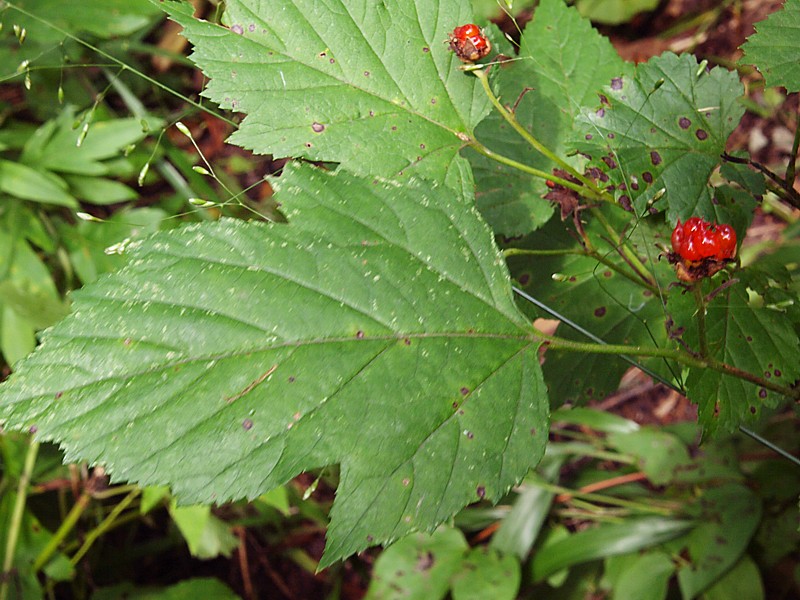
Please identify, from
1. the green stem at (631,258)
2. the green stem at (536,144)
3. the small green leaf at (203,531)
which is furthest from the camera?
the small green leaf at (203,531)

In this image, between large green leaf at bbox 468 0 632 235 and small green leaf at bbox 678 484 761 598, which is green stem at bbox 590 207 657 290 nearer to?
large green leaf at bbox 468 0 632 235

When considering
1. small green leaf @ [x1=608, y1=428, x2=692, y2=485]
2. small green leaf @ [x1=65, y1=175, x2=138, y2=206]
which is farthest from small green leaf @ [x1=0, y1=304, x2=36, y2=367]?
small green leaf @ [x1=608, y1=428, x2=692, y2=485]

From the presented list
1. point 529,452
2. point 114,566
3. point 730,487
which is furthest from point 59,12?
point 730,487

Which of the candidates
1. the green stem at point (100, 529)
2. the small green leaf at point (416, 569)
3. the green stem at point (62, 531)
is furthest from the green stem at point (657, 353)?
the green stem at point (62, 531)

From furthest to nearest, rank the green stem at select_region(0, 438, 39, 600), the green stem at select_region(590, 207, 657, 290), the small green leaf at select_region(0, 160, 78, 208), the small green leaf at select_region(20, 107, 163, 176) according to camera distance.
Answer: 1. the small green leaf at select_region(20, 107, 163, 176)
2. the small green leaf at select_region(0, 160, 78, 208)
3. the green stem at select_region(0, 438, 39, 600)
4. the green stem at select_region(590, 207, 657, 290)

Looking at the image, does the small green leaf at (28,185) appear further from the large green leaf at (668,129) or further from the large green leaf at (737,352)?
the large green leaf at (737,352)

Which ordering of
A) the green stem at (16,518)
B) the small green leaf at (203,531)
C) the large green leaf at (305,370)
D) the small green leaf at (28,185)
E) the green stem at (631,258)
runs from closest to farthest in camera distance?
the large green leaf at (305,370) < the green stem at (631,258) < the small green leaf at (203,531) < the green stem at (16,518) < the small green leaf at (28,185)

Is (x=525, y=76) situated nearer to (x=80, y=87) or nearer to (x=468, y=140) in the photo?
(x=468, y=140)
